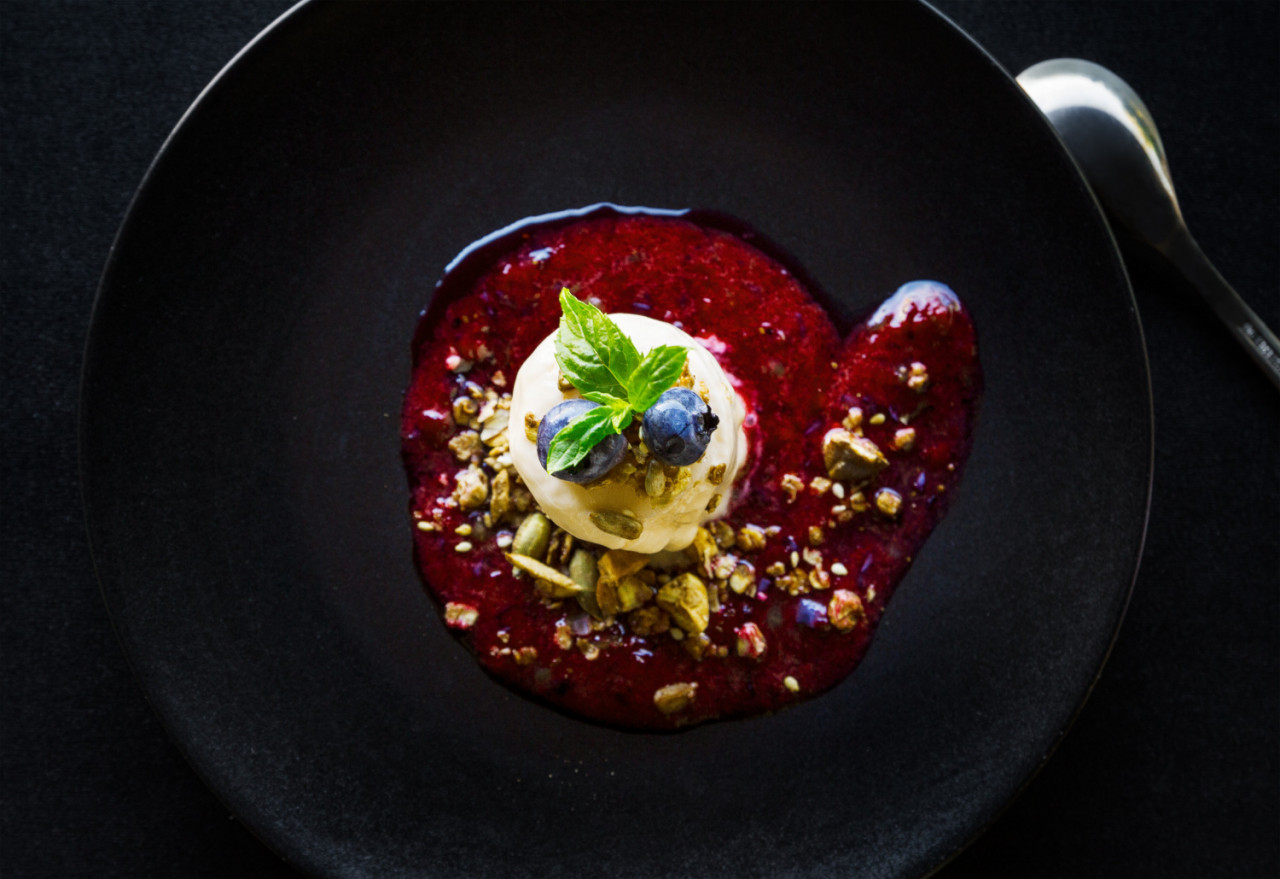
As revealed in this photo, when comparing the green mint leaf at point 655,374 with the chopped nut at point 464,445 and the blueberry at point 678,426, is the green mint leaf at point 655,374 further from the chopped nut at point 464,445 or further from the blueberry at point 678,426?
the chopped nut at point 464,445

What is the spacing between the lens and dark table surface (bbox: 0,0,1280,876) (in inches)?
53.6

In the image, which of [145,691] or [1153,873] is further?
[1153,873]

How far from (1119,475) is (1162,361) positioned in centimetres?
27

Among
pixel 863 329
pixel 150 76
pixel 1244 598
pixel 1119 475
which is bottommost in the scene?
pixel 1244 598

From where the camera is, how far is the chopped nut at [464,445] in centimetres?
137

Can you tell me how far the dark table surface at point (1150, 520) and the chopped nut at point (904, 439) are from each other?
446 millimetres

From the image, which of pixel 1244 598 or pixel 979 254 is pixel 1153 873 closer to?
pixel 1244 598

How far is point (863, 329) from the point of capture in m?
1.39

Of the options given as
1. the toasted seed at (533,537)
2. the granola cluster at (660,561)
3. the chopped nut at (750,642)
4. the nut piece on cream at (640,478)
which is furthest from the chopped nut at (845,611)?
the toasted seed at (533,537)

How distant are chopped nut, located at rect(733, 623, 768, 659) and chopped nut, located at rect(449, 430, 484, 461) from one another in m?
0.54

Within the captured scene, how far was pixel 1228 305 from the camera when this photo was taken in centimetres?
138

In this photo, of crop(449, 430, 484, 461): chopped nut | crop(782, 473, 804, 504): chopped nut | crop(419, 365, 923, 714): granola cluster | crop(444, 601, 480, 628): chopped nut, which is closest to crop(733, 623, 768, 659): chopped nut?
crop(419, 365, 923, 714): granola cluster

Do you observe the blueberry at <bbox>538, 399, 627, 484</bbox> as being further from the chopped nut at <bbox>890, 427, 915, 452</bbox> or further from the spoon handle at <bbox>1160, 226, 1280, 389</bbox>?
the spoon handle at <bbox>1160, 226, 1280, 389</bbox>

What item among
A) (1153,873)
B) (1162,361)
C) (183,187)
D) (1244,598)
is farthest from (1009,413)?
(183,187)
